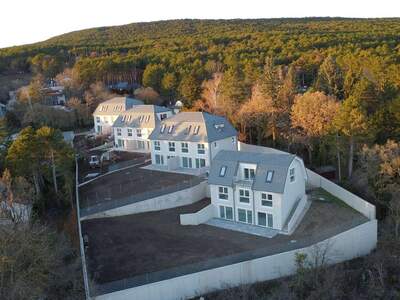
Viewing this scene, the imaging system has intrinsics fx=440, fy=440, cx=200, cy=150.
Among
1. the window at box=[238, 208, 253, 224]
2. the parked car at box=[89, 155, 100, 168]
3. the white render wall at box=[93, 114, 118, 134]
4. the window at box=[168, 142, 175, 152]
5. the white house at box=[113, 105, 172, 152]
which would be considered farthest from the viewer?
the white render wall at box=[93, 114, 118, 134]

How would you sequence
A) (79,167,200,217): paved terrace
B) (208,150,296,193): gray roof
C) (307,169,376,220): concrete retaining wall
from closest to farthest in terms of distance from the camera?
1. (307,169,376,220): concrete retaining wall
2. (208,150,296,193): gray roof
3. (79,167,200,217): paved terrace

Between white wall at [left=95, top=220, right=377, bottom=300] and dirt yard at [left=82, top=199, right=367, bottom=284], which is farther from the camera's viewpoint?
dirt yard at [left=82, top=199, right=367, bottom=284]

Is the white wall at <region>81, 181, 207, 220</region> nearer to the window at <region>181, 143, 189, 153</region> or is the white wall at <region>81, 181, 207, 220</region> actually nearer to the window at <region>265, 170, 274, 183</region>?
the window at <region>181, 143, 189, 153</region>


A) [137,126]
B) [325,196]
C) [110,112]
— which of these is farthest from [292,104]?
[110,112]

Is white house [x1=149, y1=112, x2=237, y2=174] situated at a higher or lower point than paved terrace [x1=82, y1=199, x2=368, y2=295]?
higher

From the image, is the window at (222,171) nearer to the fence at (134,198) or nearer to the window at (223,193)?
the window at (223,193)

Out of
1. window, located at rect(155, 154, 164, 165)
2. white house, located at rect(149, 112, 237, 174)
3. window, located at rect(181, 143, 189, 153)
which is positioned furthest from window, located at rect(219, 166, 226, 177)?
window, located at rect(155, 154, 164, 165)

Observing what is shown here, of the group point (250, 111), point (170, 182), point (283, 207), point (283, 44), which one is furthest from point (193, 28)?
point (283, 207)
